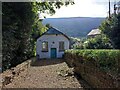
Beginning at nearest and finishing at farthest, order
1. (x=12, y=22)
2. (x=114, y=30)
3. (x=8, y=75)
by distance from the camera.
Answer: (x=8, y=75)
(x=12, y=22)
(x=114, y=30)

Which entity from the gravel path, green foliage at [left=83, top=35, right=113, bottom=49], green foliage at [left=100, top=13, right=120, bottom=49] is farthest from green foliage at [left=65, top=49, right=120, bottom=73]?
green foliage at [left=100, top=13, right=120, bottom=49]

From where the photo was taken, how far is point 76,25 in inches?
2736

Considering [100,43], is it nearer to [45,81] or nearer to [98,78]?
[45,81]

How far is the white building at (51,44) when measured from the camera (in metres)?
40.1

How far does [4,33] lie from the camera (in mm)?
15289

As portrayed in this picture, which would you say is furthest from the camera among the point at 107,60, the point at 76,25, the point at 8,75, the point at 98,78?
the point at 76,25

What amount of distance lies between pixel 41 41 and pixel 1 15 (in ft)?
84.3

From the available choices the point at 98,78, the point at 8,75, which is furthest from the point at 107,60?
the point at 8,75

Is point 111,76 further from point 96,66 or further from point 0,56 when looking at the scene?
point 0,56

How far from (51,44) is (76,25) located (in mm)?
30164

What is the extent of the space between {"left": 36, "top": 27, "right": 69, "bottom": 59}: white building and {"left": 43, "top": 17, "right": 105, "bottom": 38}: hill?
17475 millimetres

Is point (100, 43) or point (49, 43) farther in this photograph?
point (49, 43)

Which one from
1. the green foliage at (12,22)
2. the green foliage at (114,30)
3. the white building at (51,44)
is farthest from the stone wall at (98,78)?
the white building at (51,44)

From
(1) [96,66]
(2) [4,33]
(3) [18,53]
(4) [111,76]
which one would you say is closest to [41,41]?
(3) [18,53]
